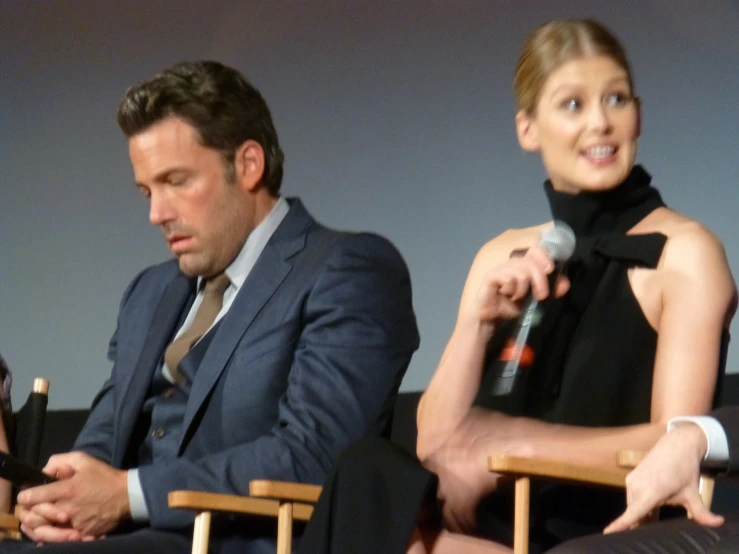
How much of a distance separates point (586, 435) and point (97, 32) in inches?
104

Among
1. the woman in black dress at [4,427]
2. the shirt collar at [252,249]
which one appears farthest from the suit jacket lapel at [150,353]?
the woman in black dress at [4,427]

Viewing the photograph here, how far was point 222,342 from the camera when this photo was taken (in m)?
2.45

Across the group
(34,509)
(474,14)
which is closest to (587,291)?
(34,509)

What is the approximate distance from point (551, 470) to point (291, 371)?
0.81 metres

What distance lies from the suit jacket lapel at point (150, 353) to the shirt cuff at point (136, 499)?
1.01 feet

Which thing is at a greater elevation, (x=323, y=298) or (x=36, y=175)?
(x=36, y=175)

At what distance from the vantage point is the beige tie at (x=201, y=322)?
2.60 m

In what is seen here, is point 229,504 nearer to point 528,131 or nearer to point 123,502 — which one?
point 123,502

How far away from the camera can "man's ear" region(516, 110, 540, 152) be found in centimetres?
237

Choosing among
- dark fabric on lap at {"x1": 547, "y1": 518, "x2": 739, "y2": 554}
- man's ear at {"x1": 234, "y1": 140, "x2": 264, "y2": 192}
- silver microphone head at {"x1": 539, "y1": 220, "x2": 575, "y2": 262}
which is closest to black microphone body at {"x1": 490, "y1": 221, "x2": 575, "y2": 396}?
silver microphone head at {"x1": 539, "y1": 220, "x2": 575, "y2": 262}

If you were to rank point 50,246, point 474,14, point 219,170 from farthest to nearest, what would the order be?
point 50,246
point 474,14
point 219,170

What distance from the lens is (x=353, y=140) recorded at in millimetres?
3562

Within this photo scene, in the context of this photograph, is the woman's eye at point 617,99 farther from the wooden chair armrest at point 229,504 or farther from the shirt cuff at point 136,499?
the shirt cuff at point 136,499

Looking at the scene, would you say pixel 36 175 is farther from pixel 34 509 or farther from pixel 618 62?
pixel 618 62
